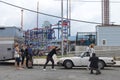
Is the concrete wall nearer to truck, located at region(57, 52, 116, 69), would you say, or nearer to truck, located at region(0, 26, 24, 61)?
truck, located at region(0, 26, 24, 61)

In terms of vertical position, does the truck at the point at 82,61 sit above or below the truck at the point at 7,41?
below

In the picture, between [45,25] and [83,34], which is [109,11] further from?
[45,25]

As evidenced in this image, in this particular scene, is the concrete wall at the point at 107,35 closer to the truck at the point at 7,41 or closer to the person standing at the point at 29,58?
the truck at the point at 7,41

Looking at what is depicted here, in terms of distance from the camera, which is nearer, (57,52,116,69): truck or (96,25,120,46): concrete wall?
(57,52,116,69): truck

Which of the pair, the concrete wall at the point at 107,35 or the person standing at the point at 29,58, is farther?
the concrete wall at the point at 107,35

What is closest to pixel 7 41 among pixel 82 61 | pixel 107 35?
A: pixel 82 61

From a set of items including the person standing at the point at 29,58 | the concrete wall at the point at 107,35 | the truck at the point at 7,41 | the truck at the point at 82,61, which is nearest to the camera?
the truck at the point at 82,61

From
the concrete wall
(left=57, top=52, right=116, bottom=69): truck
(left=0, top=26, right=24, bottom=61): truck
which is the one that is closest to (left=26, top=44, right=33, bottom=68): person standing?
(left=57, top=52, right=116, bottom=69): truck

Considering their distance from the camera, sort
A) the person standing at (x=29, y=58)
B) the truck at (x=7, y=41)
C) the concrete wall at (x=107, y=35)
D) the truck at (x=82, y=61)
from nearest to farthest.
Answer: the truck at (x=82, y=61), the person standing at (x=29, y=58), the truck at (x=7, y=41), the concrete wall at (x=107, y=35)

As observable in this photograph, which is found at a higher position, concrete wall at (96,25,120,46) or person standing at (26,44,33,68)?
concrete wall at (96,25,120,46)

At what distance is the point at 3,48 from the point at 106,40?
1050 inches

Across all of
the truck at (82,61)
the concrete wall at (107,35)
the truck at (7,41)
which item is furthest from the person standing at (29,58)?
the concrete wall at (107,35)

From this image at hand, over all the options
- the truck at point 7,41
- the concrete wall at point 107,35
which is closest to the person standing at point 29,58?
the truck at point 7,41

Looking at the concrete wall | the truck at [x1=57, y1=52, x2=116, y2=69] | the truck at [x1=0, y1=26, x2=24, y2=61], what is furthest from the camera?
the concrete wall
